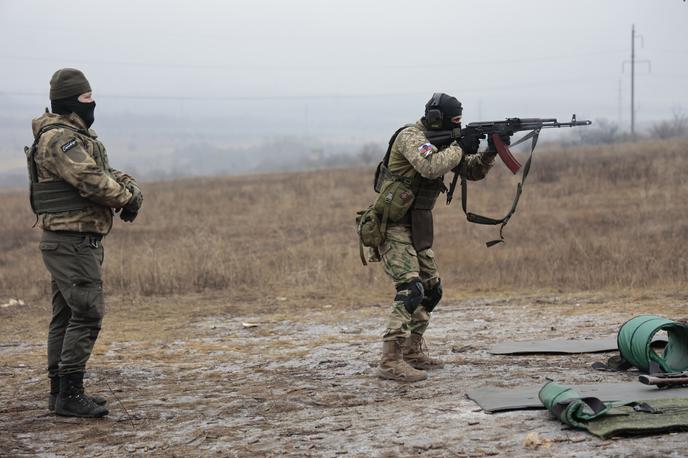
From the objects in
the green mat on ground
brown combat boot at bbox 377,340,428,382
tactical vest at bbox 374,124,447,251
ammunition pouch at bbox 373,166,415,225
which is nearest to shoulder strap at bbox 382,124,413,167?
tactical vest at bbox 374,124,447,251

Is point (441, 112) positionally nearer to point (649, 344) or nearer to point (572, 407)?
point (649, 344)

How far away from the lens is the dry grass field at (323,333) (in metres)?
4.85

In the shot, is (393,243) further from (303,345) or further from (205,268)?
(205,268)

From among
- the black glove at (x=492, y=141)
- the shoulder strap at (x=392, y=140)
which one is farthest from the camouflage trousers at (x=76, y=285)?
the black glove at (x=492, y=141)

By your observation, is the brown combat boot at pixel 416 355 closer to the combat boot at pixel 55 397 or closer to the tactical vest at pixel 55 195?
the combat boot at pixel 55 397

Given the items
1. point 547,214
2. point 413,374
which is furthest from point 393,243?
point 547,214

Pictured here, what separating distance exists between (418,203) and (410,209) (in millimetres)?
73

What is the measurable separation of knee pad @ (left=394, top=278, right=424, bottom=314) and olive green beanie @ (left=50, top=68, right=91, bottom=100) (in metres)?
2.55

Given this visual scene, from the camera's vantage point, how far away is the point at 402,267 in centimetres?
618

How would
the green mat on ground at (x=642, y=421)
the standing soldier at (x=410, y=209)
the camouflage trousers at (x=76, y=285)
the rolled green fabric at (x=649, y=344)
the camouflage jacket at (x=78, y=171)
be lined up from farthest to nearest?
the standing soldier at (x=410, y=209) < the rolled green fabric at (x=649, y=344) < the camouflage trousers at (x=76, y=285) < the camouflage jacket at (x=78, y=171) < the green mat on ground at (x=642, y=421)

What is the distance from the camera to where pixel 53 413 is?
561 centimetres

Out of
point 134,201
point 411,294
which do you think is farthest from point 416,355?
point 134,201

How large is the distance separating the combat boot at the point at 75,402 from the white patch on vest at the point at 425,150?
2.69 meters

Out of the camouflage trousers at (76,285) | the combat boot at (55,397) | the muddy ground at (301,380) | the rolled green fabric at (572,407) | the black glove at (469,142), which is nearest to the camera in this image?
the rolled green fabric at (572,407)
